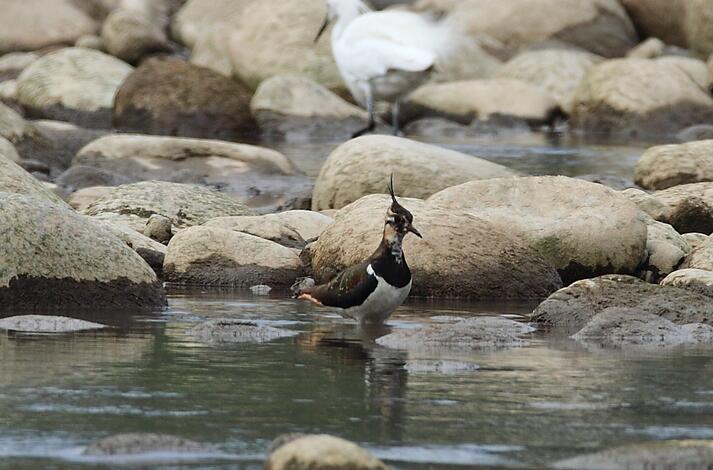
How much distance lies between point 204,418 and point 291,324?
10.2 ft

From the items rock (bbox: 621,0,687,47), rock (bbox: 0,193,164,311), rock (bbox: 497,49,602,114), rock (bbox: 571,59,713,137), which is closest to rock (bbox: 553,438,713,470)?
rock (bbox: 0,193,164,311)

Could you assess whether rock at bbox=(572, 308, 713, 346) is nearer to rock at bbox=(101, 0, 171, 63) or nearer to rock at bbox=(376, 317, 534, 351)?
rock at bbox=(376, 317, 534, 351)

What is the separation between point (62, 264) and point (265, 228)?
114 inches

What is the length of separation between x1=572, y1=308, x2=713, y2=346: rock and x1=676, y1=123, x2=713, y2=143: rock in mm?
15745

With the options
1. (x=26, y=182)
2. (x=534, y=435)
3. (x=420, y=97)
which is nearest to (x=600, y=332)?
(x=534, y=435)

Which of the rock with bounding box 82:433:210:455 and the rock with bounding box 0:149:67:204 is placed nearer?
the rock with bounding box 82:433:210:455

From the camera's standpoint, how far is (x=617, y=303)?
371 inches

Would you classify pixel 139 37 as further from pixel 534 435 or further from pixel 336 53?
pixel 534 435

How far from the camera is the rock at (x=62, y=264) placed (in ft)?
30.2

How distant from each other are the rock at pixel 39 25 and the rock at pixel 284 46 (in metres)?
6.84

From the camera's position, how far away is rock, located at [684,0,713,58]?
30.2 metres

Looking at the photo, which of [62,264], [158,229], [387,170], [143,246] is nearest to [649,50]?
[387,170]

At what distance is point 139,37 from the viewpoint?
107 feet

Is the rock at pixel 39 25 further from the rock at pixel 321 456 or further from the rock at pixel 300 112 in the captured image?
the rock at pixel 321 456
